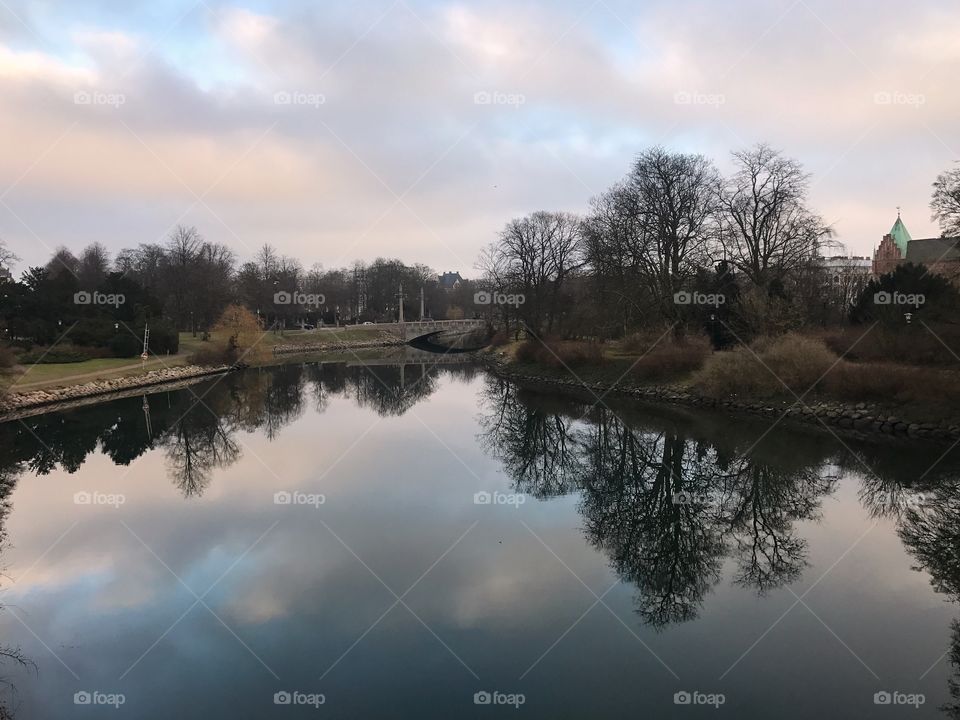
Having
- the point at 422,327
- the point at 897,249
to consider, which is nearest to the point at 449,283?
the point at 422,327

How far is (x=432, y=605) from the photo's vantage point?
8.71 m

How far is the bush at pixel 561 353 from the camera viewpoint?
121 ft

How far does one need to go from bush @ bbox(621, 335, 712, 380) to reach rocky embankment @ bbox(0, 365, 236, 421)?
91.4 ft

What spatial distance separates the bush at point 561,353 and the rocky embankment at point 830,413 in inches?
193

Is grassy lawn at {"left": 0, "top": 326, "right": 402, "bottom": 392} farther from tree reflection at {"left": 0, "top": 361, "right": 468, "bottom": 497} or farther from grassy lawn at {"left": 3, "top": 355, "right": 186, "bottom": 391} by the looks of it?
tree reflection at {"left": 0, "top": 361, "right": 468, "bottom": 497}

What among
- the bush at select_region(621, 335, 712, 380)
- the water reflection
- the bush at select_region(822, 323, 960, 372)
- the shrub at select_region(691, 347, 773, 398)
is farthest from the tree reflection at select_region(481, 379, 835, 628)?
the bush at select_region(822, 323, 960, 372)

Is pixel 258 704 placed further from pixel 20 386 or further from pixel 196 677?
pixel 20 386

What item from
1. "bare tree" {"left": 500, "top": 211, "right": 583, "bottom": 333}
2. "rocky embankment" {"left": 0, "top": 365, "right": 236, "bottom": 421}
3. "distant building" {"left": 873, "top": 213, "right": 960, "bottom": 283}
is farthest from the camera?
"distant building" {"left": 873, "top": 213, "right": 960, "bottom": 283}

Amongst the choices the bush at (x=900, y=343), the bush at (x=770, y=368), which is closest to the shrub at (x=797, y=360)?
the bush at (x=770, y=368)

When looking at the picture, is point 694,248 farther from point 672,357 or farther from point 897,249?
point 897,249

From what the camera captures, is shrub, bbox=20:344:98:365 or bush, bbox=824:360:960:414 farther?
shrub, bbox=20:344:98:365

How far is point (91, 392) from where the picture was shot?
109 feet

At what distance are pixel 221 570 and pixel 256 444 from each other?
36.7ft

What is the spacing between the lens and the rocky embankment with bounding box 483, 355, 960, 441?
19.6 meters
